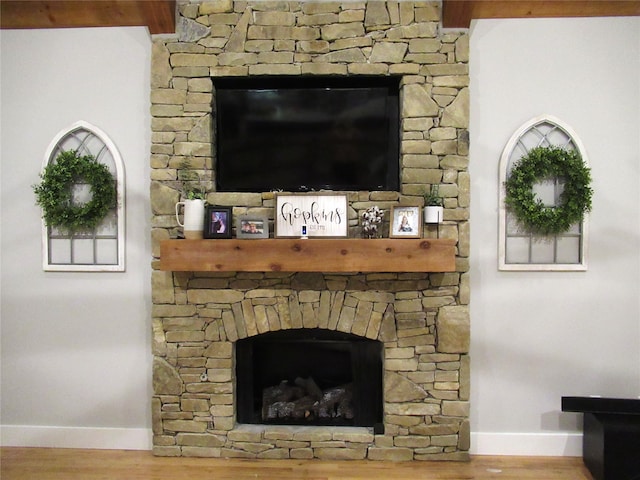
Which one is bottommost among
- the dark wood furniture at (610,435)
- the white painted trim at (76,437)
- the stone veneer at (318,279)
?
the white painted trim at (76,437)

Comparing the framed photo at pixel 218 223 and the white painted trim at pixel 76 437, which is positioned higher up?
the framed photo at pixel 218 223

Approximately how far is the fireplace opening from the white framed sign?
648mm

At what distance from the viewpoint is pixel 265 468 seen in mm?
2564

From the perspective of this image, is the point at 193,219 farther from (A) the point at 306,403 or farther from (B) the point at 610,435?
(B) the point at 610,435

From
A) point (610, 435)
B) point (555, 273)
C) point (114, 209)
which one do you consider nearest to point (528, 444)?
point (610, 435)

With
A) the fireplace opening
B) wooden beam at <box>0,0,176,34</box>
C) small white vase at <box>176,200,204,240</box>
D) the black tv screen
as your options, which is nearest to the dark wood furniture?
the fireplace opening

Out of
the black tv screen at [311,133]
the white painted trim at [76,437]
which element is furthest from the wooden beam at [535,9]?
the white painted trim at [76,437]

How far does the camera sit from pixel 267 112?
2.70 m

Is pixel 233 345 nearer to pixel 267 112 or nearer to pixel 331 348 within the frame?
pixel 331 348

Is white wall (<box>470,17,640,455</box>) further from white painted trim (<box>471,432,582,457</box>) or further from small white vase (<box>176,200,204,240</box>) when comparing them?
small white vase (<box>176,200,204,240</box>)

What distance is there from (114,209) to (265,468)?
1.82m

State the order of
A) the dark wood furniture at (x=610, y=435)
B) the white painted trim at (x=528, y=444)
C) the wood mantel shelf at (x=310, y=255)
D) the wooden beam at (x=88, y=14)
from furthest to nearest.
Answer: the white painted trim at (x=528, y=444) → the wooden beam at (x=88, y=14) → the wood mantel shelf at (x=310, y=255) → the dark wood furniture at (x=610, y=435)

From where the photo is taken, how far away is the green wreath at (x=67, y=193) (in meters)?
2.70

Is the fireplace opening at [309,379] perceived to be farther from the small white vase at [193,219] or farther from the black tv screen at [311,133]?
the black tv screen at [311,133]
